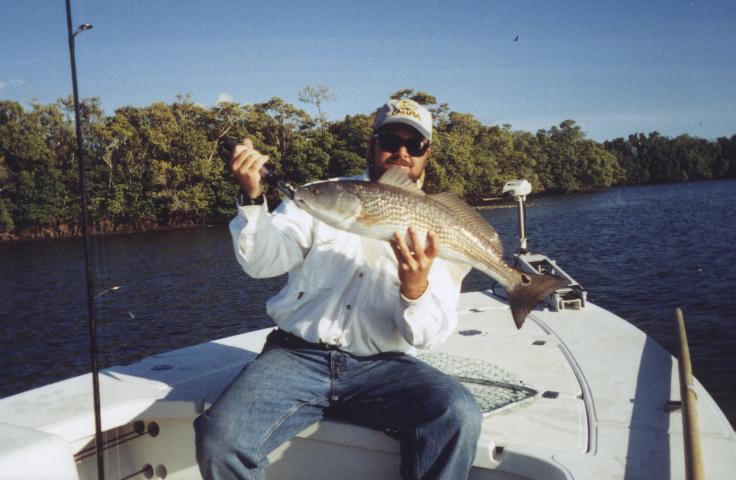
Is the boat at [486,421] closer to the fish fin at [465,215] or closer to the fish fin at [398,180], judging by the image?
the fish fin at [465,215]

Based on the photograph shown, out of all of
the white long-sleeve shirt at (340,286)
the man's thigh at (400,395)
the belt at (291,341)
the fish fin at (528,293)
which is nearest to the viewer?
the man's thigh at (400,395)

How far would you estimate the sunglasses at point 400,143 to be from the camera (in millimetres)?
3613

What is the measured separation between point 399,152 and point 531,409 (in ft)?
6.11

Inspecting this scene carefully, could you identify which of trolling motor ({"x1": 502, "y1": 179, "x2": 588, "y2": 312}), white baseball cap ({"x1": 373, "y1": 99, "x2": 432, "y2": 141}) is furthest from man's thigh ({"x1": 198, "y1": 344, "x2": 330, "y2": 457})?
trolling motor ({"x1": 502, "y1": 179, "x2": 588, "y2": 312})

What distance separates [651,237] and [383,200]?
2896cm

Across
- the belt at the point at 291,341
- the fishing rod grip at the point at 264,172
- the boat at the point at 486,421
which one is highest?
the fishing rod grip at the point at 264,172

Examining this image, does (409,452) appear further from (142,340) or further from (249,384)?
(142,340)

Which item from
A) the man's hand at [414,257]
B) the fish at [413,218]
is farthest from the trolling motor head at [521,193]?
the man's hand at [414,257]

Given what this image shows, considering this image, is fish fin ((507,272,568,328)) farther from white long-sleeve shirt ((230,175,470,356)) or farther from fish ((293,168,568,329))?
white long-sleeve shirt ((230,175,470,356))

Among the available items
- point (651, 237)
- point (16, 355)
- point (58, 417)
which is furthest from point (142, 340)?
point (651, 237)

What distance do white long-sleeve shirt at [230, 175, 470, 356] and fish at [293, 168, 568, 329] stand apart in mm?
210

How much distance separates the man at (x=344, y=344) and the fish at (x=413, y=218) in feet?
0.48

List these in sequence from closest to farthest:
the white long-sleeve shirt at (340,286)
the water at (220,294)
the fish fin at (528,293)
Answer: the white long-sleeve shirt at (340,286) → the fish fin at (528,293) → the water at (220,294)

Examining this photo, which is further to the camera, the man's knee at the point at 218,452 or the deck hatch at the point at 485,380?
the deck hatch at the point at 485,380
